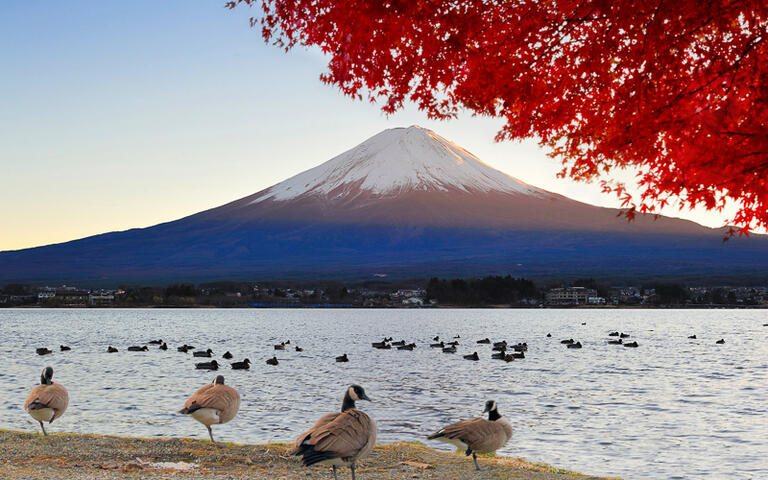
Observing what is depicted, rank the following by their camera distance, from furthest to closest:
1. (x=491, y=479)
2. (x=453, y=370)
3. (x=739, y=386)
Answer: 1. (x=453, y=370)
2. (x=739, y=386)
3. (x=491, y=479)

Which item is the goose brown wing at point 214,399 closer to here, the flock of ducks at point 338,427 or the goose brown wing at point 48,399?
the flock of ducks at point 338,427

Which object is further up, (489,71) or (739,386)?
(489,71)

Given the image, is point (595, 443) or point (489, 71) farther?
point (595, 443)

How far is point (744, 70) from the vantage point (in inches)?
336

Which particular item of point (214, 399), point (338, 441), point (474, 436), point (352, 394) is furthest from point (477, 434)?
point (214, 399)

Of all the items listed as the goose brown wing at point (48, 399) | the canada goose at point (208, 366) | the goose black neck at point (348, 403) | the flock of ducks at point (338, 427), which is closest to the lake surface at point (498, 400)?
the canada goose at point (208, 366)

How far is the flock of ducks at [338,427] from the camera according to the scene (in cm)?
1051

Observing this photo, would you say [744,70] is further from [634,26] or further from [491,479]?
[491,479]

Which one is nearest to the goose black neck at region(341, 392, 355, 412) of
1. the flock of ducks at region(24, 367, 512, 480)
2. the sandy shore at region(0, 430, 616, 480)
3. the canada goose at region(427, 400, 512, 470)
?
the flock of ducks at region(24, 367, 512, 480)

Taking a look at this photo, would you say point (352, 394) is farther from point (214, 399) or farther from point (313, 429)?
point (214, 399)

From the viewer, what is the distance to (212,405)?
49.8ft

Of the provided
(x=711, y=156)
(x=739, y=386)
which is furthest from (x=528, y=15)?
(x=739, y=386)

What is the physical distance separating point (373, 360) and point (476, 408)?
23616 mm

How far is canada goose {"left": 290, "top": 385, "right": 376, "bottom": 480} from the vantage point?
10.4 metres
